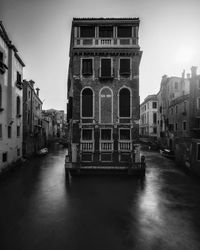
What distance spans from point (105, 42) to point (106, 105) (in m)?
7.00

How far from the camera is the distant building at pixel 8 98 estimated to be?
16334mm

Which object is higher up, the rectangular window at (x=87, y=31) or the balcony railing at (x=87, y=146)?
the rectangular window at (x=87, y=31)

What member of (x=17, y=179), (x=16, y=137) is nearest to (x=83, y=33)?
(x=16, y=137)

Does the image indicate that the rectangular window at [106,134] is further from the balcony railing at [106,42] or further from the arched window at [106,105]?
the balcony railing at [106,42]

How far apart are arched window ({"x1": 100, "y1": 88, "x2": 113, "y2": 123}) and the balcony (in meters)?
4.96

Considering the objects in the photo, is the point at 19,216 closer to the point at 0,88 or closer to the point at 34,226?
the point at 34,226

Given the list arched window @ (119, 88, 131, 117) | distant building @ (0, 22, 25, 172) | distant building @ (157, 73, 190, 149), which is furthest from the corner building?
distant building @ (157, 73, 190, 149)

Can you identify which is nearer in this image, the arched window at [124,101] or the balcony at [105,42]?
the balcony at [105,42]

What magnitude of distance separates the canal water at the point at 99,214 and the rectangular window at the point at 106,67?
Result: 36.8ft

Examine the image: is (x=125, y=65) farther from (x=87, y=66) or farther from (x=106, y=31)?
(x=106, y=31)

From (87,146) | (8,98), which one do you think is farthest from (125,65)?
(8,98)

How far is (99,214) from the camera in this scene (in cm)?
860

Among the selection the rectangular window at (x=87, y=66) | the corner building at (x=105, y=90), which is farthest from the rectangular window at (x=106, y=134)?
the rectangular window at (x=87, y=66)

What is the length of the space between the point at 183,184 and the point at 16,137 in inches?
803
